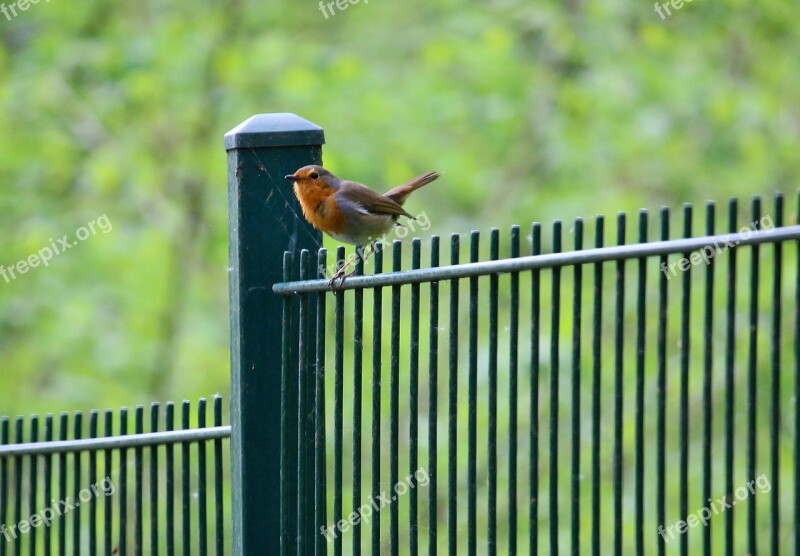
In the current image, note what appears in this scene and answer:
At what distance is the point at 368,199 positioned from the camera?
4.71m

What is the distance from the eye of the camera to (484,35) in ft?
→ 36.1

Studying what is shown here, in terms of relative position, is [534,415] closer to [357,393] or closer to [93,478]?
[357,393]

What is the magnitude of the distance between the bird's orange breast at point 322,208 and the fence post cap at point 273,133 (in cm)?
17

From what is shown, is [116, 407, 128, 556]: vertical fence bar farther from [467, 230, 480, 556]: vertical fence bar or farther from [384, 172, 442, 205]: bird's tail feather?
[467, 230, 480, 556]: vertical fence bar

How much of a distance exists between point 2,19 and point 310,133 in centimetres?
904

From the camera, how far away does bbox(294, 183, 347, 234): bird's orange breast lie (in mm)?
4184

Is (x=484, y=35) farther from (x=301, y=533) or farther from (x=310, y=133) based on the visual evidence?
(x=301, y=533)

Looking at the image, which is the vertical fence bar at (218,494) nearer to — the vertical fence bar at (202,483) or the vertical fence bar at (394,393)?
the vertical fence bar at (202,483)

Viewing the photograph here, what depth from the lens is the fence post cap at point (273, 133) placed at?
4121 millimetres

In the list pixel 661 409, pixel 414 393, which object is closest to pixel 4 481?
pixel 414 393

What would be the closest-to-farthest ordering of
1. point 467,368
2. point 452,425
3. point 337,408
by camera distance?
point 452,425, point 337,408, point 467,368

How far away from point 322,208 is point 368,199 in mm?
349

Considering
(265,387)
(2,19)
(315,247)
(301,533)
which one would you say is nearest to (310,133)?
(315,247)

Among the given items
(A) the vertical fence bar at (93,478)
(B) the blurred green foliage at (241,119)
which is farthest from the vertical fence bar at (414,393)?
(B) the blurred green foliage at (241,119)
